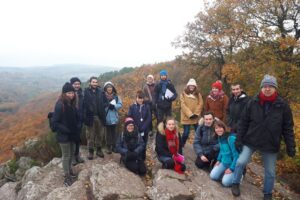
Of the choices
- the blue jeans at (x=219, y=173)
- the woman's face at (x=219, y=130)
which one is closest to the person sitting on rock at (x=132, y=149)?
the blue jeans at (x=219, y=173)

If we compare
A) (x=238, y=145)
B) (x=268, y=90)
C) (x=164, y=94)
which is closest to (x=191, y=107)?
(x=164, y=94)

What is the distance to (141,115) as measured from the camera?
733 cm

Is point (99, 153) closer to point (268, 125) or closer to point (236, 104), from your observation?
point (236, 104)

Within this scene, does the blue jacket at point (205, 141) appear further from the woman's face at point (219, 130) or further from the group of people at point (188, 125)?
the woman's face at point (219, 130)

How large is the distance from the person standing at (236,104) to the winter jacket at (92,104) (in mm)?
3019

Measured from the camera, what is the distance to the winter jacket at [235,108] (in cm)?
648

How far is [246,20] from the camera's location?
639 inches

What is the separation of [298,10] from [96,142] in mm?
13174

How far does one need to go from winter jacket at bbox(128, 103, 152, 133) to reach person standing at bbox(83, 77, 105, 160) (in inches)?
30.2

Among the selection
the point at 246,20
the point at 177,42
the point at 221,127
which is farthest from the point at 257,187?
the point at 177,42

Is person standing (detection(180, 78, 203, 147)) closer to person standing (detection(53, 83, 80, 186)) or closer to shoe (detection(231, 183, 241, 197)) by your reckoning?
shoe (detection(231, 183, 241, 197))

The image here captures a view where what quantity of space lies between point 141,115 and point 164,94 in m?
1.03

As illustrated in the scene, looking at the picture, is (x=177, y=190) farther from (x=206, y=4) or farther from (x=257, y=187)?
(x=206, y=4)

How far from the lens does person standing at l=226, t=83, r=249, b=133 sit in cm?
649
